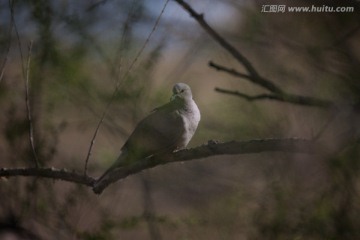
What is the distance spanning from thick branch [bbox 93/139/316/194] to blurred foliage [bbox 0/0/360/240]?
3 cm

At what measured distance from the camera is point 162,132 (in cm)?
154

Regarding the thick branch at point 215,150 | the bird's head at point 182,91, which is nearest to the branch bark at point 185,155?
the thick branch at point 215,150

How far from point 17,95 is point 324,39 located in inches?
38.5

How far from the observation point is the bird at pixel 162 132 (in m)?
1.53

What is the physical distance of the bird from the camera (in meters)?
1.53

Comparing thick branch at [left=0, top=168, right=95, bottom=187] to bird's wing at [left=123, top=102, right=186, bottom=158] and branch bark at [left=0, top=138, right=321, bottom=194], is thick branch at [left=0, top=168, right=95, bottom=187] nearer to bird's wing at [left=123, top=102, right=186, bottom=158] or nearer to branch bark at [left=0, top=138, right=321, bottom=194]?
branch bark at [left=0, top=138, right=321, bottom=194]

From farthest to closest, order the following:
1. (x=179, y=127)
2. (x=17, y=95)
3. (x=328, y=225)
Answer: (x=17, y=95) → (x=179, y=127) → (x=328, y=225)

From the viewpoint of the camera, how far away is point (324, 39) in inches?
48.1

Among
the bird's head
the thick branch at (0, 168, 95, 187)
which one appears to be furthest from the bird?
the thick branch at (0, 168, 95, 187)

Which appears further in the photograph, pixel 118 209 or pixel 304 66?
pixel 118 209

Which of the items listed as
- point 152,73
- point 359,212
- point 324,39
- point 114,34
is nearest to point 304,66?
point 324,39

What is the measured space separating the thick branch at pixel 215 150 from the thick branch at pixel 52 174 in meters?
0.04

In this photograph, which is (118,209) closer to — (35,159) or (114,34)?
(35,159)

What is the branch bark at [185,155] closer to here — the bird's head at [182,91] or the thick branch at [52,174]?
the thick branch at [52,174]
